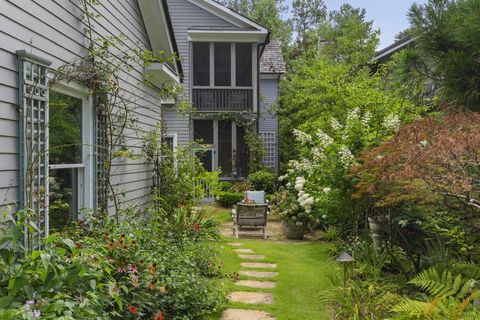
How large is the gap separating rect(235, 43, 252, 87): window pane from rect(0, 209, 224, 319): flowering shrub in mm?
11799

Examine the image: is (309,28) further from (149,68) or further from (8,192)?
(8,192)

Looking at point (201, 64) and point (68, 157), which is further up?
point (201, 64)

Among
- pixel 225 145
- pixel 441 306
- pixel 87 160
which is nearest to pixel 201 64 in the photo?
pixel 225 145

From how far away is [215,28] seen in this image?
58.2 feet

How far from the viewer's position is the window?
191 inches

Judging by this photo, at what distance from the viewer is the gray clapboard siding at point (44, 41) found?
384 cm

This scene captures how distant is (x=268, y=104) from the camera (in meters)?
20.0

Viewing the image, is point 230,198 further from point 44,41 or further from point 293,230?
point 44,41

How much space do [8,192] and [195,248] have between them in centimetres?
336

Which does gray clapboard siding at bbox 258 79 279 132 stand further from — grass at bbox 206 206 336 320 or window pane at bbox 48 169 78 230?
window pane at bbox 48 169 78 230

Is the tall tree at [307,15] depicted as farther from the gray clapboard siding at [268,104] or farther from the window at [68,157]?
the window at [68,157]

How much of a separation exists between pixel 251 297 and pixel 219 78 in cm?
1342

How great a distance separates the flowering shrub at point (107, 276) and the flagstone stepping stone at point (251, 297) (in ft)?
0.92

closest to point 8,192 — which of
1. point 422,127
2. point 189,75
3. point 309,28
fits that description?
point 422,127
